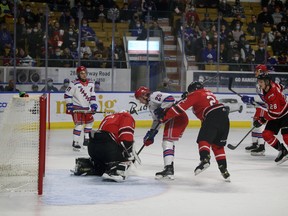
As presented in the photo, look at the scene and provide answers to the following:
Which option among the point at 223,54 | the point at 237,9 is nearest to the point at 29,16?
the point at 223,54

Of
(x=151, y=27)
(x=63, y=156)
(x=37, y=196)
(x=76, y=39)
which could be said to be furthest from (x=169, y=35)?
(x=37, y=196)

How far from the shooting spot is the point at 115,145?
6.89m

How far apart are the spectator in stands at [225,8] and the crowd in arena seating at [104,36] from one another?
0.78m

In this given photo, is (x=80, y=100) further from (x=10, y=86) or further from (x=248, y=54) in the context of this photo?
(x=248, y=54)

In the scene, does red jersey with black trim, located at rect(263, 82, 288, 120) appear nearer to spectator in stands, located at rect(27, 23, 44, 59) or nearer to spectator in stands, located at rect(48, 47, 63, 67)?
spectator in stands, located at rect(48, 47, 63, 67)

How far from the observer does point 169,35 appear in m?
13.4

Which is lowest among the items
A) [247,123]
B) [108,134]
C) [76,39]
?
[247,123]

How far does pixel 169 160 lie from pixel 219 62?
6.98m

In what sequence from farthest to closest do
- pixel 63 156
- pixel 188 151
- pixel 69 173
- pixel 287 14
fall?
pixel 287 14 → pixel 188 151 → pixel 63 156 → pixel 69 173

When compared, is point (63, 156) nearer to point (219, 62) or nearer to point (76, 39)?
point (76, 39)

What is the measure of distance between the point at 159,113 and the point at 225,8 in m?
10.1

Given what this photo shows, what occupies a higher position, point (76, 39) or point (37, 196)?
point (76, 39)

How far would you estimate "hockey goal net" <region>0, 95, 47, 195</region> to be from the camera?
6129 millimetres

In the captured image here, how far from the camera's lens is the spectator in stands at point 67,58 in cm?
1288
